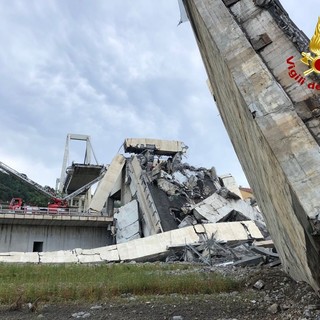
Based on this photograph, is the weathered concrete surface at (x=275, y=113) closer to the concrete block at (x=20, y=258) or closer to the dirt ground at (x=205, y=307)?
the dirt ground at (x=205, y=307)

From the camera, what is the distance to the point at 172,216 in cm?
2531

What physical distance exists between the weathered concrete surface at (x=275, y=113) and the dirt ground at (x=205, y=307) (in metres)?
0.37

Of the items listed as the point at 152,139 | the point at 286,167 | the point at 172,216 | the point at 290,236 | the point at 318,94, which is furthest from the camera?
the point at 152,139

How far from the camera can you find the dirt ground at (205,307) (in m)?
5.28

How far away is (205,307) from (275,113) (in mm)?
3100

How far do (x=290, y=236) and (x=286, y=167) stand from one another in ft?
5.12

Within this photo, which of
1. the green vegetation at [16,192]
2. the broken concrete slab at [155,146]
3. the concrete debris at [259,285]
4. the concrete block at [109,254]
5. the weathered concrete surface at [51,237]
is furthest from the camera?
the green vegetation at [16,192]

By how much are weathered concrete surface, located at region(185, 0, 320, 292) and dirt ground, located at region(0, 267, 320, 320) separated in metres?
0.37

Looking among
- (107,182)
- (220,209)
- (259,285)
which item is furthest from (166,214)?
(259,285)

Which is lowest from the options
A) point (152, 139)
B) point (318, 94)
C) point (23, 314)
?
point (23, 314)

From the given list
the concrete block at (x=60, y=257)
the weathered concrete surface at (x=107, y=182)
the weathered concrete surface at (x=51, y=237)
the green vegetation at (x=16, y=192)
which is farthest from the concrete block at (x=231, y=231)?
the green vegetation at (x=16, y=192)

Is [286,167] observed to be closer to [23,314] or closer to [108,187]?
[23,314]

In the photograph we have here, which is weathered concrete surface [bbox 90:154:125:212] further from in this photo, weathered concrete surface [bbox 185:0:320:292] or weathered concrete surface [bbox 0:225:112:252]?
weathered concrete surface [bbox 185:0:320:292]

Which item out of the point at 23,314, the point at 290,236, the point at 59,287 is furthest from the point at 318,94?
the point at 59,287
